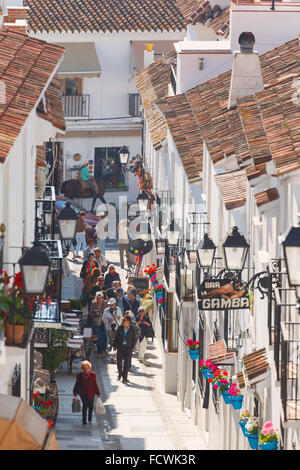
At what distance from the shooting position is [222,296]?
1672 cm

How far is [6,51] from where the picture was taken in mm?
17234

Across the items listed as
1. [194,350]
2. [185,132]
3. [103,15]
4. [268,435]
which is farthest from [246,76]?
[103,15]

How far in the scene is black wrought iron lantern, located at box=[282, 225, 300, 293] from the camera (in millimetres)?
11195

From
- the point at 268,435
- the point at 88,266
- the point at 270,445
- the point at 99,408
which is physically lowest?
the point at 99,408

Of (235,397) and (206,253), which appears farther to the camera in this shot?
(206,253)

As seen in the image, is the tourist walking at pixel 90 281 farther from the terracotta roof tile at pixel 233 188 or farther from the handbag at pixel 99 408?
the terracotta roof tile at pixel 233 188

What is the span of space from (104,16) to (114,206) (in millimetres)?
7522

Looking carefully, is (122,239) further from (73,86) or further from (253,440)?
(253,440)

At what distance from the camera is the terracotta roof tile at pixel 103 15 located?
47188 mm

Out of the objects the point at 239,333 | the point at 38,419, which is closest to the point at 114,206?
the point at 239,333

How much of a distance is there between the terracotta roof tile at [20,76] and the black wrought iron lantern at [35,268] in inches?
50.2

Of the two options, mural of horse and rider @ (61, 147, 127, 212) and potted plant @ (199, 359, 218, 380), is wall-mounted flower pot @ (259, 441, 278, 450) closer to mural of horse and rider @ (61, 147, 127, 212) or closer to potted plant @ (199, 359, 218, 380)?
potted plant @ (199, 359, 218, 380)

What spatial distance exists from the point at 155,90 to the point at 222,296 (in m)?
22.3
